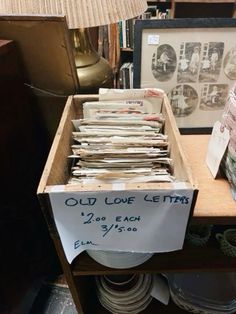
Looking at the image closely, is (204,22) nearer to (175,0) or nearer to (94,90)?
(94,90)

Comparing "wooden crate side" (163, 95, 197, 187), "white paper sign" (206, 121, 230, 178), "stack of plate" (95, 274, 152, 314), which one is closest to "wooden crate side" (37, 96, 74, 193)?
"wooden crate side" (163, 95, 197, 187)

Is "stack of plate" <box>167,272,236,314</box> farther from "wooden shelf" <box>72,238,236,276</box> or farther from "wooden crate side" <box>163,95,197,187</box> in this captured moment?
"wooden crate side" <box>163,95,197,187</box>

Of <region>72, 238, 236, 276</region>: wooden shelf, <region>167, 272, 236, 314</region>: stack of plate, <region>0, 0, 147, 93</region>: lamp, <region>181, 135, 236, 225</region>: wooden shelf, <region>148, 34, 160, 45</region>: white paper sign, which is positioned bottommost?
<region>167, 272, 236, 314</region>: stack of plate

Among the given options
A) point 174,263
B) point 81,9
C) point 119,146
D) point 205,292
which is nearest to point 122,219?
point 119,146

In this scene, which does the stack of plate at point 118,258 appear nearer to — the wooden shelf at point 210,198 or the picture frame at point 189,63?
the wooden shelf at point 210,198

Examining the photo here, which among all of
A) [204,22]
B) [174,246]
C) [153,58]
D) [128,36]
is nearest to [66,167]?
[174,246]

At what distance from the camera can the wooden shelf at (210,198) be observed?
524mm

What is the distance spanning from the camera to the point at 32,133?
822 mm

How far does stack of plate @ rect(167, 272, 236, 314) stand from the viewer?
0.91 meters

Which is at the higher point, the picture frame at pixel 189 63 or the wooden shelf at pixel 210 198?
the picture frame at pixel 189 63

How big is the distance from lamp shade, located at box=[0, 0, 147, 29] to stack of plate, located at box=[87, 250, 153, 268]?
1.68 feet

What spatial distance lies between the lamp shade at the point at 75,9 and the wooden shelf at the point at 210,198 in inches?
14.9

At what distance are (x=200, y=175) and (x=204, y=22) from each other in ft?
1.36

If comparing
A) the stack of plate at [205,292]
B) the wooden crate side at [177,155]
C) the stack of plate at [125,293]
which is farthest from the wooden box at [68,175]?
the stack of plate at [205,292]
